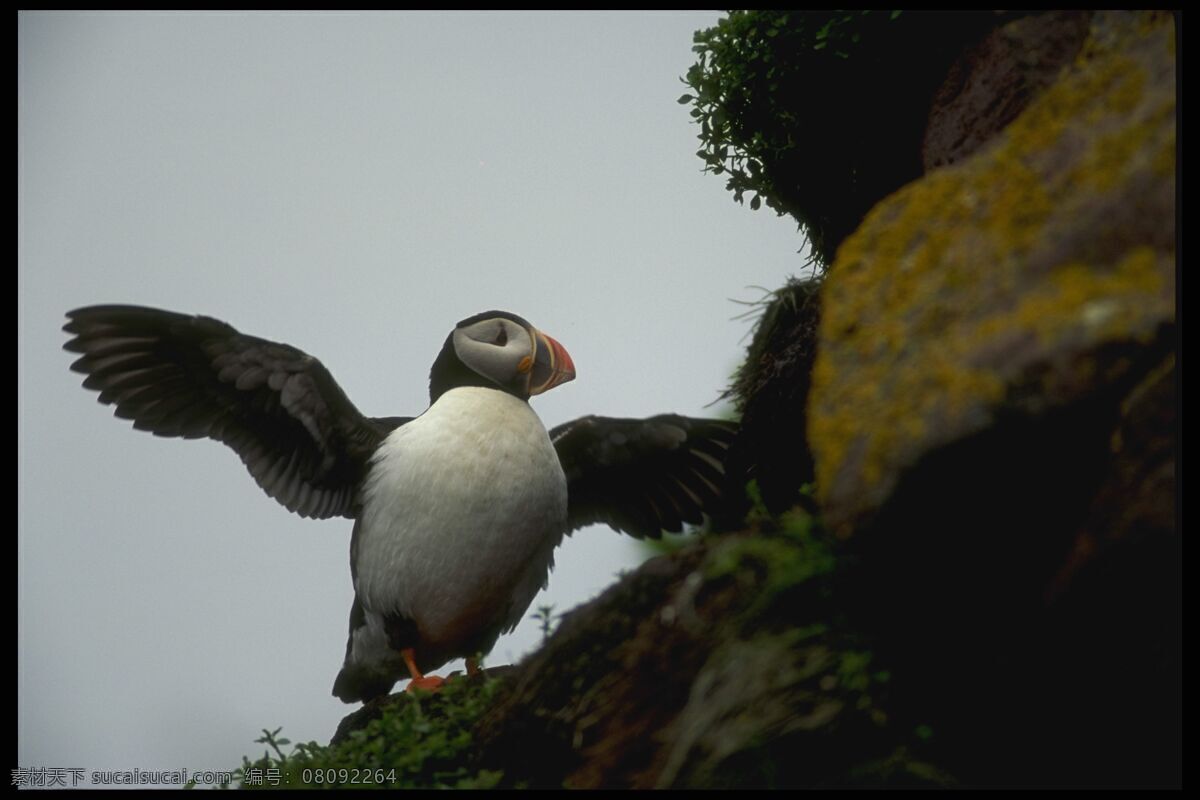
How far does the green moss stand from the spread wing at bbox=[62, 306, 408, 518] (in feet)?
4.43

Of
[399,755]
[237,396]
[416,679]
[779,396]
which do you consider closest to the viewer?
[399,755]

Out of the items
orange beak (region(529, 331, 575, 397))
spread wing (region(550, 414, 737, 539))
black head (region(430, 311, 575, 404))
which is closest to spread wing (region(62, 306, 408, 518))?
black head (region(430, 311, 575, 404))

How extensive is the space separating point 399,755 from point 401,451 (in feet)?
4.97

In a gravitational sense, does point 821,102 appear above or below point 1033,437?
above

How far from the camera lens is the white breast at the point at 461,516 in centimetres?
425

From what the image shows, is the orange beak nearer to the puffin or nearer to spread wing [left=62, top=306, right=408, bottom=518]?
the puffin

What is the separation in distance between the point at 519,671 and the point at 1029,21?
110 inches

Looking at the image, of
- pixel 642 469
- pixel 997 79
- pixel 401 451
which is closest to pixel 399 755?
pixel 401 451

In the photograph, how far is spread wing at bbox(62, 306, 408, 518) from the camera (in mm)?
4508

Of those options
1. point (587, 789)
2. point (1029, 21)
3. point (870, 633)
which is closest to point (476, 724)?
point (587, 789)

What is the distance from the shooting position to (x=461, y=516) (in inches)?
166

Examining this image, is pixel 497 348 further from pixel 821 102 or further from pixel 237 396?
pixel 821 102

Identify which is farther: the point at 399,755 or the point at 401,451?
the point at 401,451

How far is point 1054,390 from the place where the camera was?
6.90 feet
